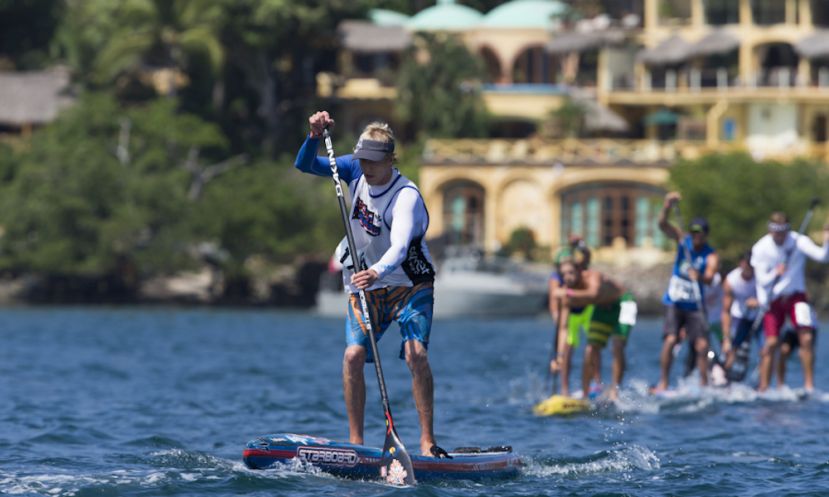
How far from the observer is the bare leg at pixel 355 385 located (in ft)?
47.7

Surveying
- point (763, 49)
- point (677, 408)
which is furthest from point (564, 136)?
point (677, 408)

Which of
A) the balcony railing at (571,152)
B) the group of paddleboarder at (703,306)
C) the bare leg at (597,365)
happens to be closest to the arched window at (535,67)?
the balcony railing at (571,152)

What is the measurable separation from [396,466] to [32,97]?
190 ft

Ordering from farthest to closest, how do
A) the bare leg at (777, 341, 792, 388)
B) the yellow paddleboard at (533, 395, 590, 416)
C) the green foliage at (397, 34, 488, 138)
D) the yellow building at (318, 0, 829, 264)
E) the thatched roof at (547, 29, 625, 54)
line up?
the thatched roof at (547, 29, 625, 54), the green foliage at (397, 34, 488, 138), the yellow building at (318, 0, 829, 264), the bare leg at (777, 341, 792, 388), the yellow paddleboard at (533, 395, 590, 416)

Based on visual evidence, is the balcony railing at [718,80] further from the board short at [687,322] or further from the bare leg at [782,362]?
the board short at [687,322]

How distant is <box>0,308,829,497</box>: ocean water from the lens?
573 inches

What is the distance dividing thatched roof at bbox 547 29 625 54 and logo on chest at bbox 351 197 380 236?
55.6m

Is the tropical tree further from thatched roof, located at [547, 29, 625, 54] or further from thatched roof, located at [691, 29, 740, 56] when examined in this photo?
thatched roof, located at [691, 29, 740, 56]

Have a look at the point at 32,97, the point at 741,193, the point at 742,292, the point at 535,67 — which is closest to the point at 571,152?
the point at 741,193

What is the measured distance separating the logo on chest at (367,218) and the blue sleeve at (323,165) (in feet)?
0.80

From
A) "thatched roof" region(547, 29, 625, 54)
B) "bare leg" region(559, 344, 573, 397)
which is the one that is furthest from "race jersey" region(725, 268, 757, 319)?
"thatched roof" region(547, 29, 625, 54)

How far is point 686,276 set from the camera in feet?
74.3

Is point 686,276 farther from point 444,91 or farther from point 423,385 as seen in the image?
point 444,91

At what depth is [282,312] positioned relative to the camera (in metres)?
57.0
